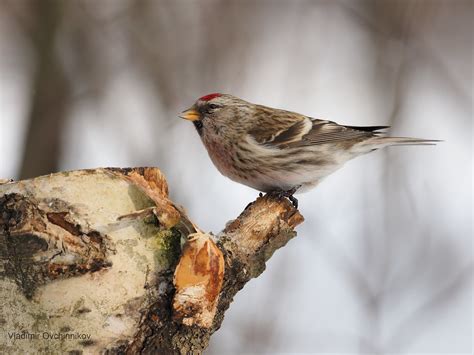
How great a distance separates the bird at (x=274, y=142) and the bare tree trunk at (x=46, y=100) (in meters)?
1.64

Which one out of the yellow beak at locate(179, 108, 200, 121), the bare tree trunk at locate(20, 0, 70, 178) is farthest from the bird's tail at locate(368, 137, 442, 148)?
the bare tree trunk at locate(20, 0, 70, 178)

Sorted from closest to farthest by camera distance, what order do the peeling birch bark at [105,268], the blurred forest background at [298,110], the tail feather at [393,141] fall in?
1. the peeling birch bark at [105,268]
2. the tail feather at [393,141]
3. the blurred forest background at [298,110]

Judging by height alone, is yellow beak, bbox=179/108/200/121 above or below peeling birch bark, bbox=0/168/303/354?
above

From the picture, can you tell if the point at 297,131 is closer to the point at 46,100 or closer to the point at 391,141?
the point at 391,141

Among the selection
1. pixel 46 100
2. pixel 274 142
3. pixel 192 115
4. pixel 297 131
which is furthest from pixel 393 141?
pixel 46 100

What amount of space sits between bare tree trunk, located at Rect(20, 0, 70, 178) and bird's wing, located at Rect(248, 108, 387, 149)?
1.84 metres

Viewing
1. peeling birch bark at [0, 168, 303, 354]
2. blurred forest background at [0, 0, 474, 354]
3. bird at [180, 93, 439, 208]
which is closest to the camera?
peeling birch bark at [0, 168, 303, 354]

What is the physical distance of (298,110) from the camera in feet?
19.3

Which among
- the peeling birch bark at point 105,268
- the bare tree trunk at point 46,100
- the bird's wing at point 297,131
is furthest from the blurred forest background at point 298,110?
the peeling birch bark at point 105,268

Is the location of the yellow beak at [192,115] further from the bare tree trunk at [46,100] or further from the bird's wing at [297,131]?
the bare tree trunk at [46,100]

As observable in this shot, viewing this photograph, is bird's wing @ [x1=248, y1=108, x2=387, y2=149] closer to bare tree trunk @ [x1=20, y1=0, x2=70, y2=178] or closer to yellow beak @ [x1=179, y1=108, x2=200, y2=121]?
yellow beak @ [x1=179, y1=108, x2=200, y2=121]

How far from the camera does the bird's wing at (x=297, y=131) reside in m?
3.57

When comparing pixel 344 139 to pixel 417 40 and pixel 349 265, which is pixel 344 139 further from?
pixel 417 40

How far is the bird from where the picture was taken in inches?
134
